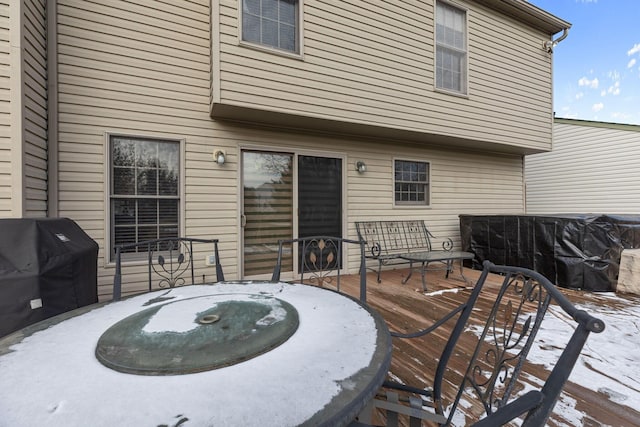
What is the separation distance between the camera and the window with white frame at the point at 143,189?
11.4 ft

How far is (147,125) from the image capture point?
11.7ft

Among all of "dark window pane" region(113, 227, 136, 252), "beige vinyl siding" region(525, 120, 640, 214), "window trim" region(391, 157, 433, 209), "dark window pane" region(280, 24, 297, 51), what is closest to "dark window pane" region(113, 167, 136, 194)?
"dark window pane" region(113, 227, 136, 252)

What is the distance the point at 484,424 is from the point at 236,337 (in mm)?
739

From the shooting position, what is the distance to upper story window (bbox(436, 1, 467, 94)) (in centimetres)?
501

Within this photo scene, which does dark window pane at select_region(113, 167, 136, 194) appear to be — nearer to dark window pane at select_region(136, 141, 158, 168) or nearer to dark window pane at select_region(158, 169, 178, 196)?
dark window pane at select_region(136, 141, 158, 168)

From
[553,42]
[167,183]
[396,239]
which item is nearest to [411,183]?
[396,239]

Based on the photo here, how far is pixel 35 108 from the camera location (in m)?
2.88

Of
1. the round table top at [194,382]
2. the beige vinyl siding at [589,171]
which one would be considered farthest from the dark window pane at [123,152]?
the beige vinyl siding at [589,171]

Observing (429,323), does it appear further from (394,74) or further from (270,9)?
(270,9)

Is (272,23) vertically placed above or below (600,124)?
below

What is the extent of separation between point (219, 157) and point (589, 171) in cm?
1086

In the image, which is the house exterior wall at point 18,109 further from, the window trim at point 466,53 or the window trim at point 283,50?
the window trim at point 466,53

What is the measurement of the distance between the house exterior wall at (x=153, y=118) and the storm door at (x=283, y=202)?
158 millimetres

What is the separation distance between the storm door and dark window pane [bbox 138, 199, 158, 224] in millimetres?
1089
